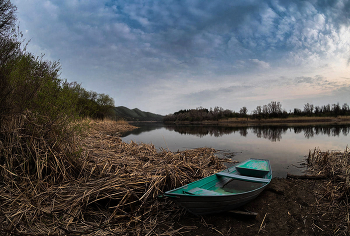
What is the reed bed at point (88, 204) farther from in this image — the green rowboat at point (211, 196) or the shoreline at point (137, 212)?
the green rowboat at point (211, 196)

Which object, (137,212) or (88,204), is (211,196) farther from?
(88,204)

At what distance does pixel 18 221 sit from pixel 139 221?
6.88 ft

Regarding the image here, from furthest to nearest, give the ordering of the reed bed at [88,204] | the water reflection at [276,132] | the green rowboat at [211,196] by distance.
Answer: the water reflection at [276,132] < the green rowboat at [211,196] < the reed bed at [88,204]

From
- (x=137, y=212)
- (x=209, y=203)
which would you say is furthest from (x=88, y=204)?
(x=209, y=203)

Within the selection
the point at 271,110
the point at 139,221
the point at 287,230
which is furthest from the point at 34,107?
the point at 271,110

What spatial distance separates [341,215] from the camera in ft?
13.0

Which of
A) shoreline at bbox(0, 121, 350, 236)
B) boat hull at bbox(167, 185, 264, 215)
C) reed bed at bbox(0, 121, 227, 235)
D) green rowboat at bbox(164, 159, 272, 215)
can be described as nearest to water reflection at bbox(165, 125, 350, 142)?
green rowboat at bbox(164, 159, 272, 215)

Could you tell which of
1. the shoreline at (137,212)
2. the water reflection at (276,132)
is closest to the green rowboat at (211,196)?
the shoreline at (137,212)

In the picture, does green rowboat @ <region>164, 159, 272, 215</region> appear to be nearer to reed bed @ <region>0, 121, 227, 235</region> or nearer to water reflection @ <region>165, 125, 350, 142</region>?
reed bed @ <region>0, 121, 227, 235</region>

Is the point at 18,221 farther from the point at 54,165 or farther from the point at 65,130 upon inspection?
the point at 65,130

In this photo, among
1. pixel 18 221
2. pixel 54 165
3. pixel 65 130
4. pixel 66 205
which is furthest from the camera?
pixel 65 130

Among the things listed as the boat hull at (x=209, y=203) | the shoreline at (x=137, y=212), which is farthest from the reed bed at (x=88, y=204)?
the boat hull at (x=209, y=203)

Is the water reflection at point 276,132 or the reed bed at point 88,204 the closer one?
the reed bed at point 88,204

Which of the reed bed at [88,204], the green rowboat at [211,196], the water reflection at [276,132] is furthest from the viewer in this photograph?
the water reflection at [276,132]
